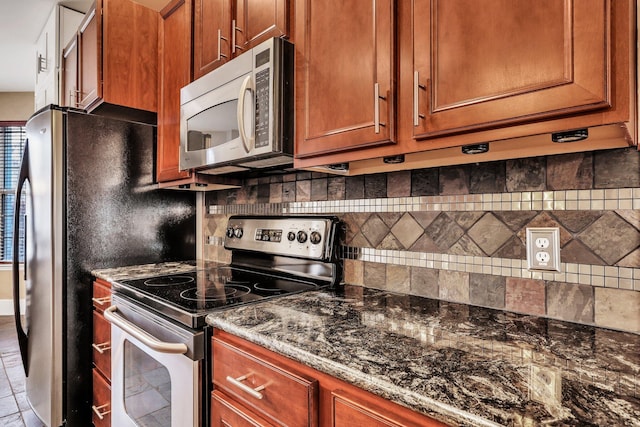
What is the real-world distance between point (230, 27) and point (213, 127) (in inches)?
16.6

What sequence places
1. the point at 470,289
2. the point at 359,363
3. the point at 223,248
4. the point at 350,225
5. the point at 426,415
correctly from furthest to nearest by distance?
the point at 223,248, the point at 350,225, the point at 470,289, the point at 359,363, the point at 426,415

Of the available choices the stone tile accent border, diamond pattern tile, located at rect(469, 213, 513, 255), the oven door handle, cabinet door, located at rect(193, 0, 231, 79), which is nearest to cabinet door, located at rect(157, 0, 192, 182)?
cabinet door, located at rect(193, 0, 231, 79)

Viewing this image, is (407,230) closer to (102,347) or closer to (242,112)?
(242,112)

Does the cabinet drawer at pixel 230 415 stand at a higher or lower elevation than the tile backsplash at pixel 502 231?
lower

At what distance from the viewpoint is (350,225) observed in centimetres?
152

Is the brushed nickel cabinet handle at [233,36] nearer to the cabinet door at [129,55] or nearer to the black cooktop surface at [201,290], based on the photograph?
the cabinet door at [129,55]

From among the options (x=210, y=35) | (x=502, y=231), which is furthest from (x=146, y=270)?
(x=502, y=231)

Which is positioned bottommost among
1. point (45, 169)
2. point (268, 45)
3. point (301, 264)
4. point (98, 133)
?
point (301, 264)

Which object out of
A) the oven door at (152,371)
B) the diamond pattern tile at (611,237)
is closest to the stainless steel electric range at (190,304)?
the oven door at (152,371)

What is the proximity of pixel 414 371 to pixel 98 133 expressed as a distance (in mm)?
2020

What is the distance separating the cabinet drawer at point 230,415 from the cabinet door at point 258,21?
1.23m

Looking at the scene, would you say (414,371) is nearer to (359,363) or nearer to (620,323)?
(359,363)

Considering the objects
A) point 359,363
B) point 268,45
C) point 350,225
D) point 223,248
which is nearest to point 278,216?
point 350,225

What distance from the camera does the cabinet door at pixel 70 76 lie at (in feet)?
7.32
